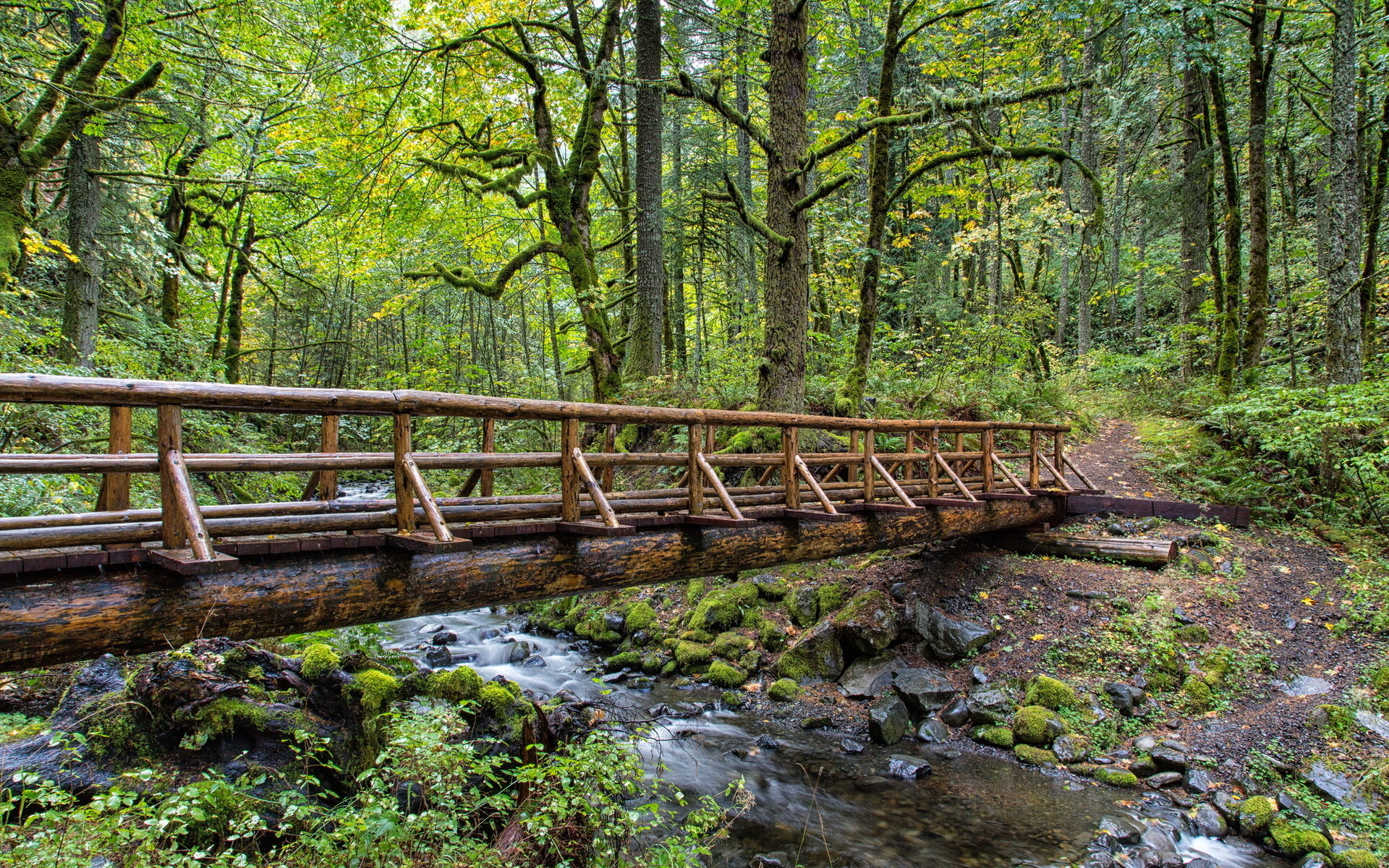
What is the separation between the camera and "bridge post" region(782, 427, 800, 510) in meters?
6.75

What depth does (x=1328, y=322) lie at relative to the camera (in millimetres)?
11227

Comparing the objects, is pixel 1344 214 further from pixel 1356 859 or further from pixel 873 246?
pixel 1356 859

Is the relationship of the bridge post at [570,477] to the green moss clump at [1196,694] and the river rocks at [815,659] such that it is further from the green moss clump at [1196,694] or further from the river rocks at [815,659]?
the green moss clump at [1196,694]

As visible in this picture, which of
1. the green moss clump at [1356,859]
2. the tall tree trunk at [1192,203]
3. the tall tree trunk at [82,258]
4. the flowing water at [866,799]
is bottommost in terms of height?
the flowing water at [866,799]

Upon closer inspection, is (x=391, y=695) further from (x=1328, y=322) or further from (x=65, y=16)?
(x=1328, y=322)

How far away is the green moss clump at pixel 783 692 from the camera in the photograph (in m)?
8.83

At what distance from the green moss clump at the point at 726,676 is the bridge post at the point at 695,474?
446 centimetres

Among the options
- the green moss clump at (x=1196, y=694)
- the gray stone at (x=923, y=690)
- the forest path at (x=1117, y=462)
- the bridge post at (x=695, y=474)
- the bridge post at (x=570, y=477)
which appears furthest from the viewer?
the forest path at (x=1117, y=462)

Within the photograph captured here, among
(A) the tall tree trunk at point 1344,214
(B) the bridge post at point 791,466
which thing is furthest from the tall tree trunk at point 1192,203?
(B) the bridge post at point 791,466

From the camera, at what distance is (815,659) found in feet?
30.6

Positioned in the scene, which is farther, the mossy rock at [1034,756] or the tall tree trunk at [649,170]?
the tall tree trunk at [649,170]

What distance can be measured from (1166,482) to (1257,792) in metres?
8.29

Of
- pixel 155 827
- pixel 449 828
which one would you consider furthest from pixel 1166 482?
pixel 155 827

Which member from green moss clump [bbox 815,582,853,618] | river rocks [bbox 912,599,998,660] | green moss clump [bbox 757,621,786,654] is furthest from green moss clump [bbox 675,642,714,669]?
river rocks [bbox 912,599,998,660]
